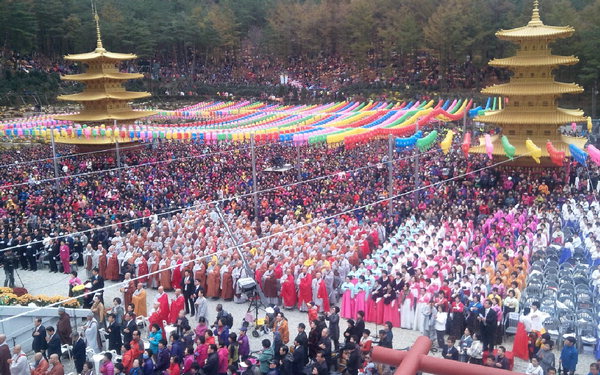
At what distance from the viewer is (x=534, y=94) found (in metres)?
22.1

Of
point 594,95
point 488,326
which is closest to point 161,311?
point 488,326

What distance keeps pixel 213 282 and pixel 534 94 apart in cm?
1433

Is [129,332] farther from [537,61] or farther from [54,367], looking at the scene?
[537,61]

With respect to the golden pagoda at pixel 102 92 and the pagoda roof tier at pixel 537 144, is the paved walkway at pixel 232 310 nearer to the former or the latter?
the pagoda roof tier at pixel 537 144

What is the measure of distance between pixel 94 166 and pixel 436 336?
22.4 meters

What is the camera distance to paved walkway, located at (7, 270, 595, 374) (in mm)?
10922

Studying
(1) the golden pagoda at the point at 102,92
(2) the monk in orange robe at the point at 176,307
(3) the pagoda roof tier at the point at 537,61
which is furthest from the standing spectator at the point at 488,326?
(1) the golden pagoda at the point at 102,92

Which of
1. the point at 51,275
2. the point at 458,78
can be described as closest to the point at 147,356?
the point at 51,275

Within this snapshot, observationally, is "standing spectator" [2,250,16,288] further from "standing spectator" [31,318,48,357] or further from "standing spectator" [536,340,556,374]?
"standing spectator" [536,340,556,374]

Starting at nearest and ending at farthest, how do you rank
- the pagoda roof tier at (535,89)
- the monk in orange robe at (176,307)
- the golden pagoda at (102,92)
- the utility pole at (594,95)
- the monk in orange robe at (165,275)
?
the monk in orange robe at (176,307) < the monk in orange robe at (165,275) < the pagoda roof tier at (535,89) < the golden pagoda at (102,92) < the utility pole at (594,95)

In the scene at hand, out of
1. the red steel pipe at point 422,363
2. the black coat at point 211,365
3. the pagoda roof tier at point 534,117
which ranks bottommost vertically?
the black coat at point 211,365

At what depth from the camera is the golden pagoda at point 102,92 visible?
30.8m

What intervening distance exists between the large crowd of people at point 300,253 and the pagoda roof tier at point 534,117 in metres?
1.81

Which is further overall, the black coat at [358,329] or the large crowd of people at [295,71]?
the large crowd of people at [295,71]
